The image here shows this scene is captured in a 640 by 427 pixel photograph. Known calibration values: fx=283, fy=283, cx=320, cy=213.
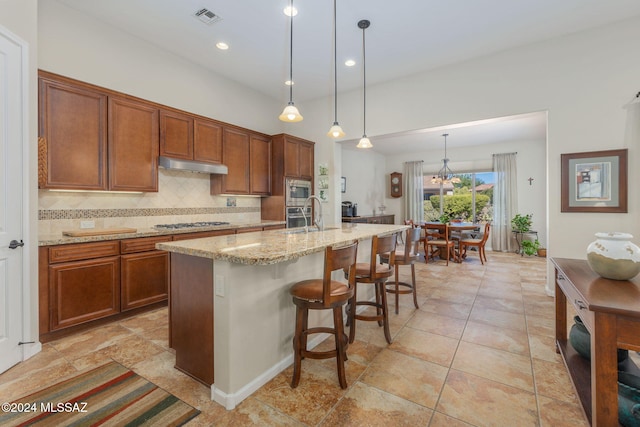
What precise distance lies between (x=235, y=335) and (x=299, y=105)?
197 inches

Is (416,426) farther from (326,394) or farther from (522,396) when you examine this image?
(522,396)

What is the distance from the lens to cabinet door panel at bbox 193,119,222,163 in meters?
4.00

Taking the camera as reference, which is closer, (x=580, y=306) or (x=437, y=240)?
(x=580, y=306)

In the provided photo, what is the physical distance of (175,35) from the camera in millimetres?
3516

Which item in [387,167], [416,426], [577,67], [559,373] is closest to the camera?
[416,426]

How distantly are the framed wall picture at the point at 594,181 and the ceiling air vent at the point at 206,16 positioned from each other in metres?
4.44

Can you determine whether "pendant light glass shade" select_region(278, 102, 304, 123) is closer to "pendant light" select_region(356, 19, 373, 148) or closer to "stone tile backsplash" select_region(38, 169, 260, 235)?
"pendant light" select_region(356, 19, 373, 148)

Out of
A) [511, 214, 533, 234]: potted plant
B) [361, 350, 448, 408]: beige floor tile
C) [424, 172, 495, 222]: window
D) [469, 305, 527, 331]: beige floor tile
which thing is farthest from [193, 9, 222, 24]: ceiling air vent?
[511, 214, 533, 234]: potted plant

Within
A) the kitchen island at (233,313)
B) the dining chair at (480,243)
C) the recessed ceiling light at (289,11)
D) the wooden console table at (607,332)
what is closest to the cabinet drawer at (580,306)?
the wooden console table at (607,332)

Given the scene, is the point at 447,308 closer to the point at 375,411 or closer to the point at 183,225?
the point at 375,411

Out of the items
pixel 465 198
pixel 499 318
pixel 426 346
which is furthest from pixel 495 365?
pixel 465 198

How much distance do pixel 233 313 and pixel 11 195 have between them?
203 centimetres

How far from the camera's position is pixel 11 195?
2.17 metres

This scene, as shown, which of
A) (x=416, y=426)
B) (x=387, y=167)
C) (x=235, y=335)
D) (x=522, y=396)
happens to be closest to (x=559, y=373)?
(x=522, y=396)
